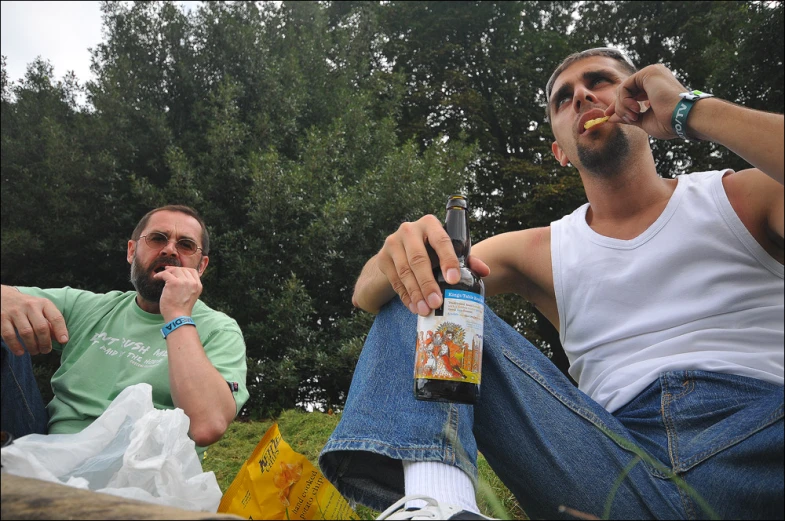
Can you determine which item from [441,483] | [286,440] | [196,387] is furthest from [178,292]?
Answer: [286,440]

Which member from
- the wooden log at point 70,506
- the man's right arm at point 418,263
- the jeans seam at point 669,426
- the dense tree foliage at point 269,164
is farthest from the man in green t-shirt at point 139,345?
the dense tree foliage at point 269,164

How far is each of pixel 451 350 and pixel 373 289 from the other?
465 millimetres

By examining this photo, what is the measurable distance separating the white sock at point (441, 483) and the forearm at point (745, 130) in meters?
1.02

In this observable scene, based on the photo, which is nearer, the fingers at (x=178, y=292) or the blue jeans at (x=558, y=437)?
the blue jeans at (x=558, y=437)

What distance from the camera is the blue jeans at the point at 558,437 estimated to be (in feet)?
4.76

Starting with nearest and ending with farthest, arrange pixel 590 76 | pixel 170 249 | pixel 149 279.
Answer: pixel 590 76 → pixel 149 279 → pixel 170 249

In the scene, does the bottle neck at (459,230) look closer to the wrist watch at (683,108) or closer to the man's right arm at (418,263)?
the man's right arm at (418,263)

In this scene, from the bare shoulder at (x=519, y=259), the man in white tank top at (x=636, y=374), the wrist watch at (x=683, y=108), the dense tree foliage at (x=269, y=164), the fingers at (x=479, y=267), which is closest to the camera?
the man in white tank top at (x=636, y=374)

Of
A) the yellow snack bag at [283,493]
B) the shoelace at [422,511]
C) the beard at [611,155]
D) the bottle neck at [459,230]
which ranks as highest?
the beard at [611,155]

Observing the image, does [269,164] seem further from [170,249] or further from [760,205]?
[760,205]

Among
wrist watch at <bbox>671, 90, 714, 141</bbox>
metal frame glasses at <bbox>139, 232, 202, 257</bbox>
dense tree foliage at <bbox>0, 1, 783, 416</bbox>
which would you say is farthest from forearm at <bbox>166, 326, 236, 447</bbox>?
dense tree foliage at <bbox>0, 1, 783, 416</bbox>

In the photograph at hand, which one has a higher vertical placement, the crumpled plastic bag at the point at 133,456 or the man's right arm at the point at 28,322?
the man's right arm at the point at 28,322

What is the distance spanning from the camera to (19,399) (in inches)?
79.4

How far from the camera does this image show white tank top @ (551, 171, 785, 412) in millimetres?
1517
